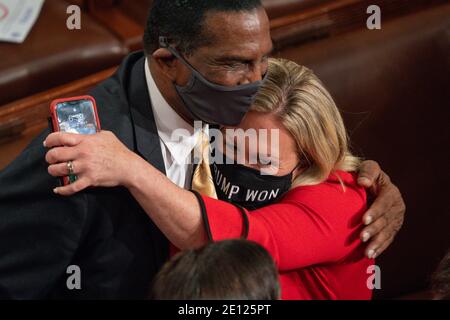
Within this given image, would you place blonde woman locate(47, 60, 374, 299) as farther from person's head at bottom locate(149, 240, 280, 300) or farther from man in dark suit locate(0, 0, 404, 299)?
person's head at bottom locate(149, 240, 280, 300)

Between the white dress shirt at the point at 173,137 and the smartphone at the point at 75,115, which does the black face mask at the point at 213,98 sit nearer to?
the white dress shirt at the point at 173,137

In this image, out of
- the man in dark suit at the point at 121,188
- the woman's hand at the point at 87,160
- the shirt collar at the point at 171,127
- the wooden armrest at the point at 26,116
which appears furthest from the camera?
the wooden armrest at the point at 26,116

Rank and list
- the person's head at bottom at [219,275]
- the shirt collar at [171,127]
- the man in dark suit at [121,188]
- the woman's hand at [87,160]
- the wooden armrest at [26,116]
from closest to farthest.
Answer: the person's head at bottom at [219,275]
the woman's hand at [87,160]
the man in dark suit at [121,188]
the shirt collar at [171,127]
the wooden armrest at [26,116]

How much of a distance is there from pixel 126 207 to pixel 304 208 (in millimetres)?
307

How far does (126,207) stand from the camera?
1.37 meters

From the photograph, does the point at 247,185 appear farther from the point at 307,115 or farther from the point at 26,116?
the point at 26,116

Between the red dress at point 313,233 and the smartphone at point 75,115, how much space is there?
0.22m

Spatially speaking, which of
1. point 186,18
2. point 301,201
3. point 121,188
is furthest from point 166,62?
point 301,201

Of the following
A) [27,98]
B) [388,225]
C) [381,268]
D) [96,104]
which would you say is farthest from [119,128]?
[381,268]

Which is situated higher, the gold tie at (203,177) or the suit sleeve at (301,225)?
the gold tie at (203,177)

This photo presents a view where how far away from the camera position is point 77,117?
1286mm

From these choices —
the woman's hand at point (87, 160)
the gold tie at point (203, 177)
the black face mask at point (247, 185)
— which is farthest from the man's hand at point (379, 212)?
Result: the woman's hand at point (87, 160)

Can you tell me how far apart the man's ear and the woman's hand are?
199mm

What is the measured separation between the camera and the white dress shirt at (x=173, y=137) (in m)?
1.43
